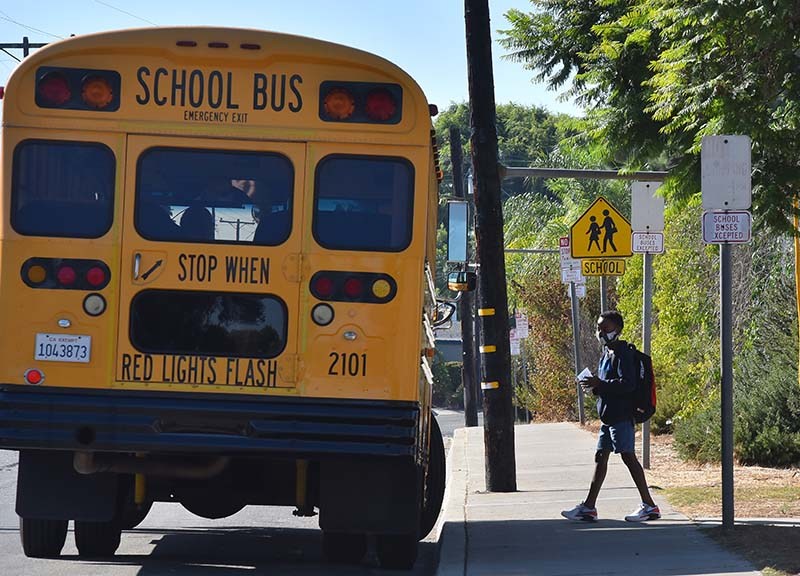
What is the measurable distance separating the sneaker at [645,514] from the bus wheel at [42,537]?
4.66 meters

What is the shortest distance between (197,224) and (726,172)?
12.6 feet

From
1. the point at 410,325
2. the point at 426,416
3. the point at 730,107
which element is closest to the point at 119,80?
the point at 410,325

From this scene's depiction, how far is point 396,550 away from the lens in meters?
9.27

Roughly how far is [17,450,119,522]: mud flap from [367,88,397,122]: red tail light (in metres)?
2.94

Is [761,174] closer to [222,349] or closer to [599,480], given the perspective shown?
[599,480]

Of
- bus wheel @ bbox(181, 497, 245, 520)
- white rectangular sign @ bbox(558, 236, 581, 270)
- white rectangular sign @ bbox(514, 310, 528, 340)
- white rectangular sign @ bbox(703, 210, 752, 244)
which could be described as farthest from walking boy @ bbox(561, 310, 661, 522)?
white rectangular sign @ bbox(514, 310, 528, 340)

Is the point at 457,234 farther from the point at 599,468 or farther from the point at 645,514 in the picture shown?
the point at 645,514

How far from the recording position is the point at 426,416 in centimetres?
972

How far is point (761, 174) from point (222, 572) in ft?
17.1

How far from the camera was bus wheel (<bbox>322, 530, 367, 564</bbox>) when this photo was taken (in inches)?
386

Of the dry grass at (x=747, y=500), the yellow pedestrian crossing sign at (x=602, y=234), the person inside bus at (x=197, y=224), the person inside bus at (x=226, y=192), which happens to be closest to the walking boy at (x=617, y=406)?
the dry grass at (x=747, y=500)

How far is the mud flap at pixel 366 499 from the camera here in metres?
8.46

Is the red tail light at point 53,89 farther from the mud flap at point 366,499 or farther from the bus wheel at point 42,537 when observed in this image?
the bus wheel at point 42,537

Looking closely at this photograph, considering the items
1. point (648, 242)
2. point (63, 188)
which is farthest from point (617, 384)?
point (63, 188)
